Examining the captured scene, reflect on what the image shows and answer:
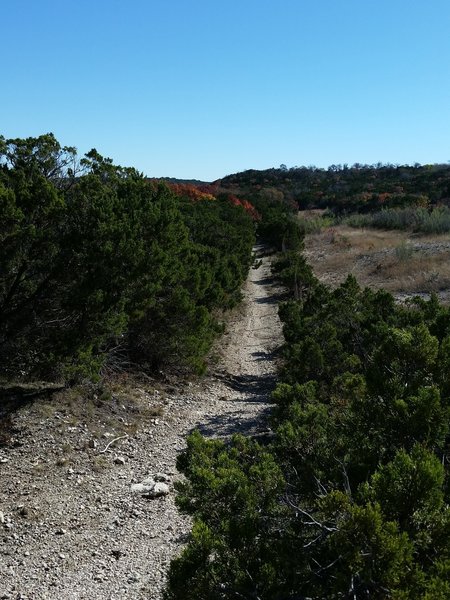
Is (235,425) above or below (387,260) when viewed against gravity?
below

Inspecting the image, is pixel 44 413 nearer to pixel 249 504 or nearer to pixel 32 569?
pixel 32 569

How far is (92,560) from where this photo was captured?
23.1 ft

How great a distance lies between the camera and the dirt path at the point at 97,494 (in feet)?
22.1

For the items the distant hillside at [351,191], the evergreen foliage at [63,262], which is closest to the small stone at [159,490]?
the evergreen foliage at [63,262]

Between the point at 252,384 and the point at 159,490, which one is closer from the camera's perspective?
the point at 159,490

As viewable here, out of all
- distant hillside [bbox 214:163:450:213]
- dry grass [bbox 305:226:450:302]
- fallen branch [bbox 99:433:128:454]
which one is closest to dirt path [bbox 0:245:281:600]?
fallen branch [bbox 99:433:128:454]

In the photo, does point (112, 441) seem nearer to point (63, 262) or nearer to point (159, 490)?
point (159, 490)

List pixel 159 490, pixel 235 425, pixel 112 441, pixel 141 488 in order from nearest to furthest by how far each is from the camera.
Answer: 1. pixel 159 490
2. pixel 141 488
3. pixel 112 441
4. pixel 235 425

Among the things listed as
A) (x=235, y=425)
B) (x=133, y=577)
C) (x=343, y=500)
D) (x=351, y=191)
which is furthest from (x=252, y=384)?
(x=351, y=191)

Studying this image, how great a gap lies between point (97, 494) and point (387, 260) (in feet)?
80.4

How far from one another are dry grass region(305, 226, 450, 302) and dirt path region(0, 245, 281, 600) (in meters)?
12.9

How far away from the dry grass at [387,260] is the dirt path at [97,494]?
507 inches

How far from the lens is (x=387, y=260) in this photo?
97.8 feet

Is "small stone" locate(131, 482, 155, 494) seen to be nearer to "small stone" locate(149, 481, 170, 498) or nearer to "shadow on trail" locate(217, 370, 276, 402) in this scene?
"small stone" locate(149, 481, 170, 498)
